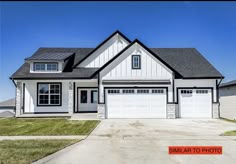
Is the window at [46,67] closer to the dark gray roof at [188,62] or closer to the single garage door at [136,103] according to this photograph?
the single garage door at [136,103]

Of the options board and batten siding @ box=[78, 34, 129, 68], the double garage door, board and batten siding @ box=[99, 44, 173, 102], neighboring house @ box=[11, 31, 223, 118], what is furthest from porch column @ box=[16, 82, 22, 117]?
the double garage door

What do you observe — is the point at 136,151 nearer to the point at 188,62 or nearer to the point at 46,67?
the point at 46,67

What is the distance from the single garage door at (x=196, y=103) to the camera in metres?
17.3

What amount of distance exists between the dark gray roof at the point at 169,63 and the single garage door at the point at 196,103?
4.63 ft

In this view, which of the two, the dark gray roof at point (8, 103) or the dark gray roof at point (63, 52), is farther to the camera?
the dark gray roof at point (8, 103)

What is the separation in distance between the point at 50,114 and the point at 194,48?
52.9ft

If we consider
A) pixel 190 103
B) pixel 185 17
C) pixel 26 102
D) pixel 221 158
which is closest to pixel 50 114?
pixel 26 102

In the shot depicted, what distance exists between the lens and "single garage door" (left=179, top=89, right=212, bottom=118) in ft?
56.6

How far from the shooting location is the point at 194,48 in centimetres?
2289

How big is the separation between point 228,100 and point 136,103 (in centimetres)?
949

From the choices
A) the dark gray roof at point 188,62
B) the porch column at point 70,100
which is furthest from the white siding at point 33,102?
the dark gray roof at point 188,62

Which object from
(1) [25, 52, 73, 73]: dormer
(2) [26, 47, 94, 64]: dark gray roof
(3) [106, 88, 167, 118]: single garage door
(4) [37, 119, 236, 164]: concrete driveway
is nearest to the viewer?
(4) [37, 119, 236, 164]: concrete driveway

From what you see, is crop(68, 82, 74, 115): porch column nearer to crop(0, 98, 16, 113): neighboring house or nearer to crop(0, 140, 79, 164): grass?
crop(0, 140, 79, 164): grass

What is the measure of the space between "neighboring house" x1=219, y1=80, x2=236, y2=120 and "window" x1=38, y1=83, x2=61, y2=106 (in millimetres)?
15455
